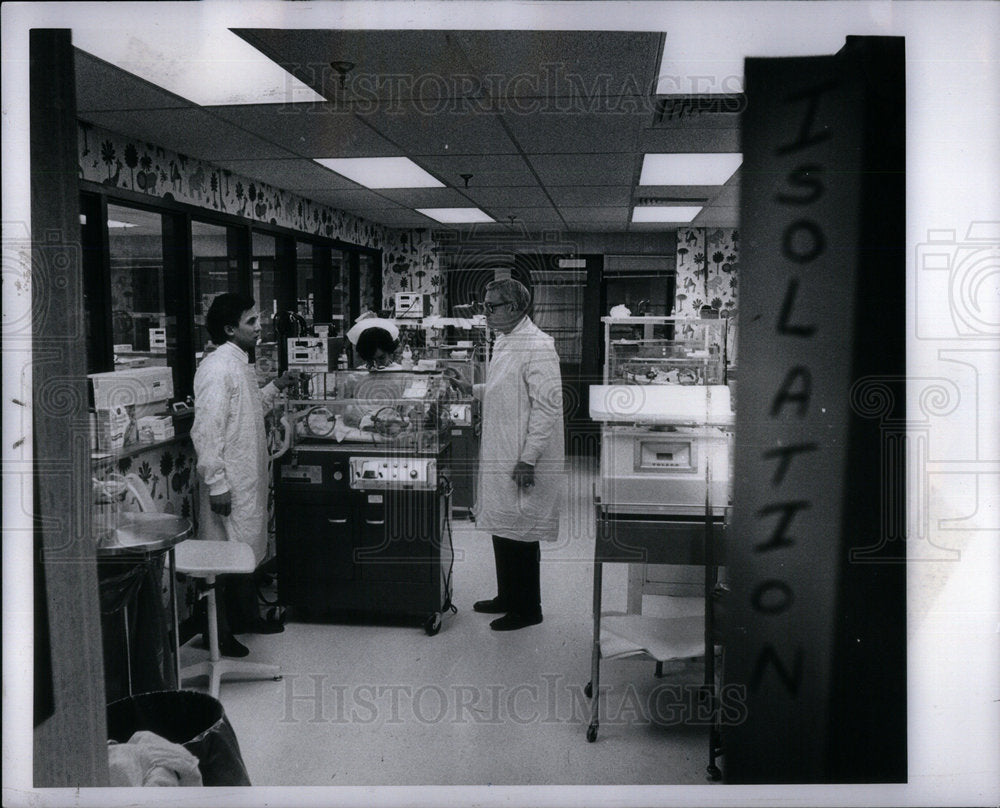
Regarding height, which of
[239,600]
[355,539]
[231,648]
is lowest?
[231,648]

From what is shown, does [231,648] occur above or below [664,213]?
below

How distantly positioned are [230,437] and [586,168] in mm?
2513

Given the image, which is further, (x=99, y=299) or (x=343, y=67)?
(x=99, y=299)

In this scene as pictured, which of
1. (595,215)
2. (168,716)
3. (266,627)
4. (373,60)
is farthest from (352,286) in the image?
(168,716)

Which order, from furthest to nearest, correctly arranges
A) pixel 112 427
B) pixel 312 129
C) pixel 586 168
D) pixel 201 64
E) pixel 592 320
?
pixel 592 320 → pixel 586 168 → pixel 312 129 → pixel 112 427 → pixel 201 64

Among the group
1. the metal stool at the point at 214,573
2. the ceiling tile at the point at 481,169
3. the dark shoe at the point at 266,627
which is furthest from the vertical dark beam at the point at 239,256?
the metal stool at the point at 214,573

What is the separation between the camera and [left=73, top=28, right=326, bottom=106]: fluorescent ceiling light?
246 centimetres

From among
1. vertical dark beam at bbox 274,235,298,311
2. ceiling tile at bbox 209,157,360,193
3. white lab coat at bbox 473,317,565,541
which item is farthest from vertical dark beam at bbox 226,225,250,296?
white lab coat at bbox 473,317,565,541

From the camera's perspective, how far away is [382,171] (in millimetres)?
4938

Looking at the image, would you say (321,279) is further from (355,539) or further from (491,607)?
(491,607)

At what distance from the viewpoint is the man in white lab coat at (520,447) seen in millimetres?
3680

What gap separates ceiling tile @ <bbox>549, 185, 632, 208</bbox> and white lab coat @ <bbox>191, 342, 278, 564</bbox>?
2794 mm

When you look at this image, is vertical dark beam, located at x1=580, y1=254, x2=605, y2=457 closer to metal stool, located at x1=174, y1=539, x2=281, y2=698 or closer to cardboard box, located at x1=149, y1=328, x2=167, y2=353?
cardboard box, located at x1=149, y1=328, x2=167, y2=353

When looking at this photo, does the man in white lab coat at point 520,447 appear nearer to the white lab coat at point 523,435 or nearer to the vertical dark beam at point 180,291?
the white lab coat at point 523,435
